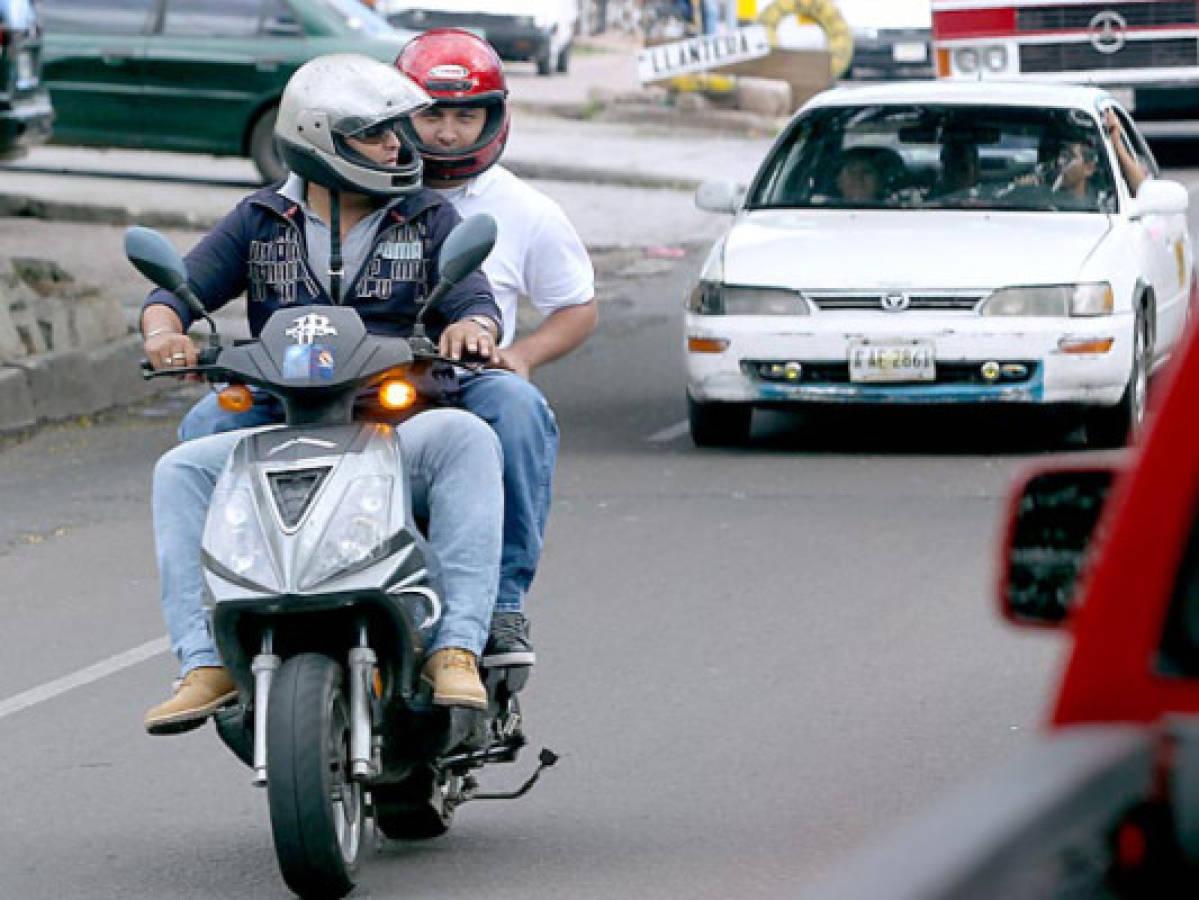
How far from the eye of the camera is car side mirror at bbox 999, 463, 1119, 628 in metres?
3.05

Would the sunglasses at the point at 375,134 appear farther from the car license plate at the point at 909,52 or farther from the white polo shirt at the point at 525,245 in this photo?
the car license plate at the point at 909,52

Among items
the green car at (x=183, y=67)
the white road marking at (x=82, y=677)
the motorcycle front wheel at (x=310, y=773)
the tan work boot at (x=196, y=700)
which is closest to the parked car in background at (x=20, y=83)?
the green car at (x=183, y=67)

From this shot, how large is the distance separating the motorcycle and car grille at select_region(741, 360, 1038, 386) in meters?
6.20

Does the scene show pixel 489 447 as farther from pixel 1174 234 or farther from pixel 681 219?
pixel 681 219

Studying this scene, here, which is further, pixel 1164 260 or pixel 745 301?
pixel 1164 260

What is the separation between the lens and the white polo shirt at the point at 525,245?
7027mm

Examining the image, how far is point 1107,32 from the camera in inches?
965

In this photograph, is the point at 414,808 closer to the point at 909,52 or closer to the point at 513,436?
the point at 513,436

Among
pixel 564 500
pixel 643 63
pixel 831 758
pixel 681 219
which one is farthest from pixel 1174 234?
pixel 643 63

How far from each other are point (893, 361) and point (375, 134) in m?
6.08

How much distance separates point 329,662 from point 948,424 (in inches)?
319

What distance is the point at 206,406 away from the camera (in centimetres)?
629

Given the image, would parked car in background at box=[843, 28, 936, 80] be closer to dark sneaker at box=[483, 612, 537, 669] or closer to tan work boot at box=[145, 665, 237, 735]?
dark sneaker at box=[483, 612, 537, 669]

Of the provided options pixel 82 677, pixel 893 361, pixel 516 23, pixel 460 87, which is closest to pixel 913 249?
pixel 893 361
